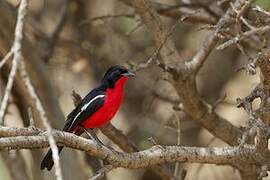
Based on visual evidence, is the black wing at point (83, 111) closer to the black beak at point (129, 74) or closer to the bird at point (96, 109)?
the bird at point (96, 109)

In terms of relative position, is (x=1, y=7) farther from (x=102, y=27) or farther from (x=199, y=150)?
(x=199, y=150)

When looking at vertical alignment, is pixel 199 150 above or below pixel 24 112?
below

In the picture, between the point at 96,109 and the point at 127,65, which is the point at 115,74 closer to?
the point at 96,109

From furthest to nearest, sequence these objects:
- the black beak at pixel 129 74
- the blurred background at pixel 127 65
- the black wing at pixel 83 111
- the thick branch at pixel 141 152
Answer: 1. the blurred background at pixel 127 65
2. the black beak at pixel 129 74
3. the black wing at pixel 83 111
4. the thick branch at pixel 141 152

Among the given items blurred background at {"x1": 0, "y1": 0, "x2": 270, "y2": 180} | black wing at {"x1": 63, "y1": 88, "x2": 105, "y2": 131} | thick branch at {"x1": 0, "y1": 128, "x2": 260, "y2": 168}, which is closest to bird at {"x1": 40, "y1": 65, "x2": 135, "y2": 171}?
black wing at {"x1": 63, "y1": 88, "x2": 105, "y2": 131}

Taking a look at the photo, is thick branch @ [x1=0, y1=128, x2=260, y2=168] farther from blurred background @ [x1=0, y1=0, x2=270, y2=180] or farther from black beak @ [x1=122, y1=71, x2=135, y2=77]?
blurred background @ [x1=0, y1=0, x2=270, y2=180]

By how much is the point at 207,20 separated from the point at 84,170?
1.92 m

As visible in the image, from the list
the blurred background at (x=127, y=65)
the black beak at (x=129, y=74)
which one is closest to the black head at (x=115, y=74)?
the black beak at (x=129, y=74)

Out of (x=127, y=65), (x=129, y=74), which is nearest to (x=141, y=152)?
(x=129, y=74)

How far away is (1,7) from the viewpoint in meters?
6.42

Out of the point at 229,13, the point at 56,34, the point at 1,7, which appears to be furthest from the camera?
the point at 56,34

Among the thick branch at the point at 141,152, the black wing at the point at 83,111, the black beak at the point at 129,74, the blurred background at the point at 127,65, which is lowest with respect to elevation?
the thick branch at the point at 141,152

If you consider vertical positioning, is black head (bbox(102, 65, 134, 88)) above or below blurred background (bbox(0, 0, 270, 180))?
below

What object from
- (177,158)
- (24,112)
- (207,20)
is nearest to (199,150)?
(177,158)
